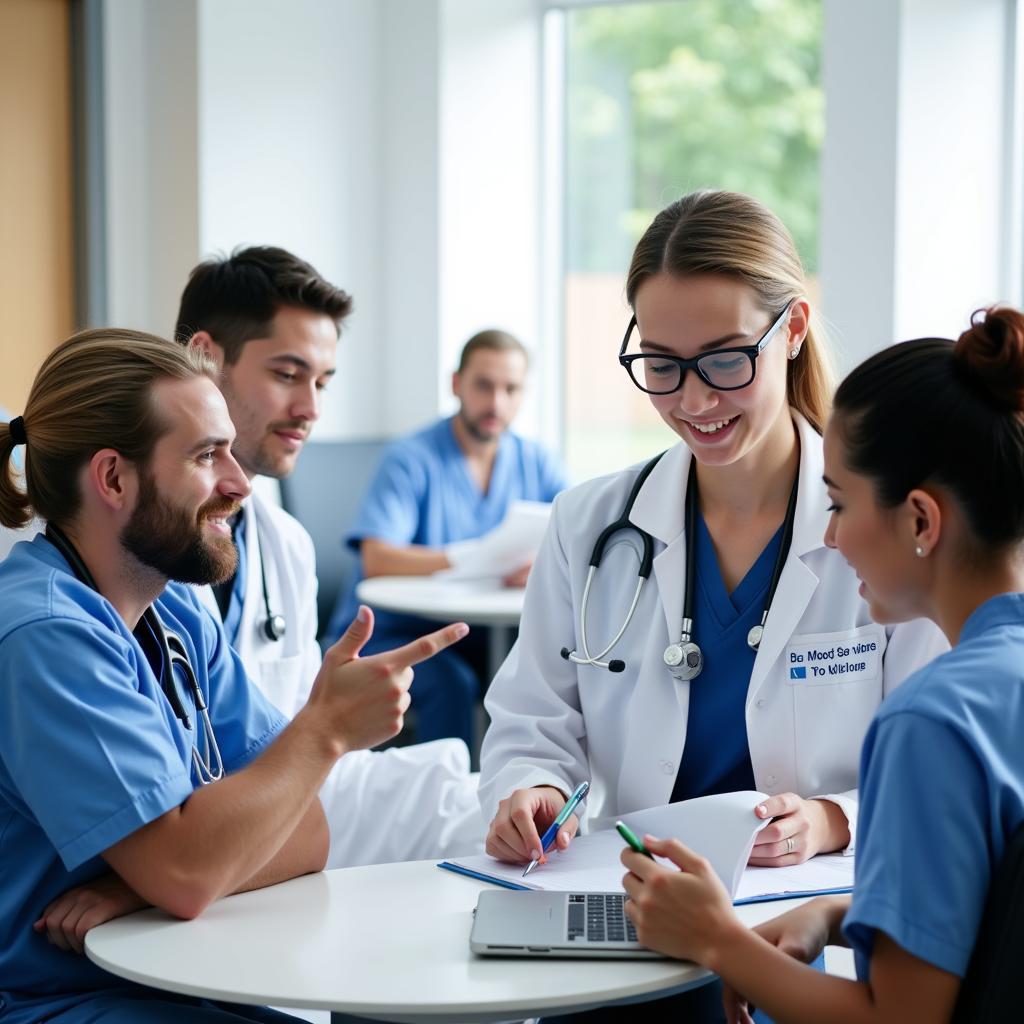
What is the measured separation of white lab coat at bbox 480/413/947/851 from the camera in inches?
63.1

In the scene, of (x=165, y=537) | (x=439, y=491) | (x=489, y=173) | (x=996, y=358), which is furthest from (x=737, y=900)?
(x=489, y=173)

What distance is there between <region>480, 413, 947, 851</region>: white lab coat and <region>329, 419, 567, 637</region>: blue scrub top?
1877mm

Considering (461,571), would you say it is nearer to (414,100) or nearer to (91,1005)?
(414,100)

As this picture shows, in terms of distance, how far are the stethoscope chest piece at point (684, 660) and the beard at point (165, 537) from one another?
1.89 feet

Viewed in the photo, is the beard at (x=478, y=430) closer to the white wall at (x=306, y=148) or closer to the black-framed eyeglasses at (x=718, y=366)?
the white wall at (x=306, y=148)

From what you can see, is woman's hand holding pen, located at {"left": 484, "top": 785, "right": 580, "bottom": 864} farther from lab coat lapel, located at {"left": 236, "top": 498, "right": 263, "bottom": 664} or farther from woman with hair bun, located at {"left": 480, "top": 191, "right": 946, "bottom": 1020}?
lab coat lapel, located at {"left": 236, "top": 498, "right": 263, "bottom": 664}

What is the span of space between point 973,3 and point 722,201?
2.61 meters

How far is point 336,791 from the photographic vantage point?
83.7 inches

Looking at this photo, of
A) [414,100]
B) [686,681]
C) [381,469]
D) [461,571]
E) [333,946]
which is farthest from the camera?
[414,100]

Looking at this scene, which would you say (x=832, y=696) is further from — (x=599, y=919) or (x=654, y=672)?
(x=599, y=919)

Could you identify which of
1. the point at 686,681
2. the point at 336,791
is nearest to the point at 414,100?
the point at 336,791

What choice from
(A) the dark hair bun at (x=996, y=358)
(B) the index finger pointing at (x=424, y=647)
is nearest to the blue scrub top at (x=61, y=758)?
(B) the index finger pointing at (x=424, y=647)

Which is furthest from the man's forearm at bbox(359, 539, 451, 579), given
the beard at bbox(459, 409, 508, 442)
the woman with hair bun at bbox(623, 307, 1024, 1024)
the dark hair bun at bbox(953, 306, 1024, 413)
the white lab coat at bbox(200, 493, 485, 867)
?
the dark hair bun at bbox(953, 306, 1024, 413)

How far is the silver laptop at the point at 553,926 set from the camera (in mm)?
1180
